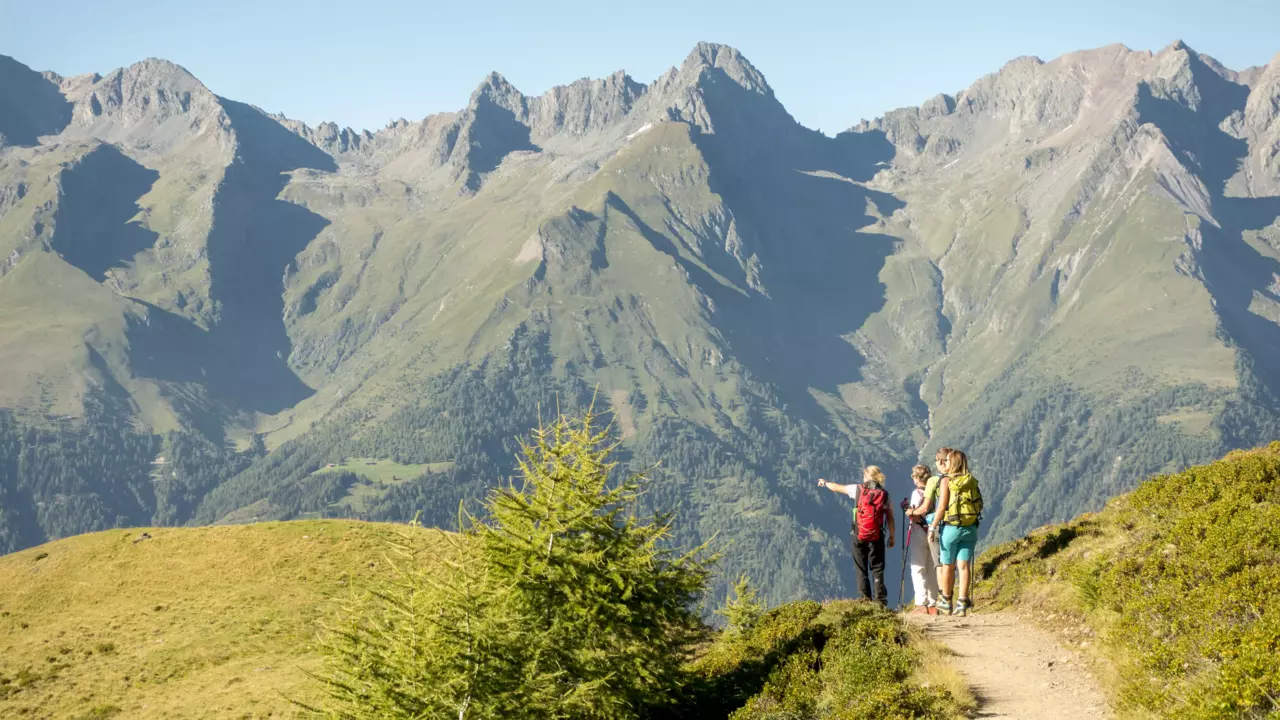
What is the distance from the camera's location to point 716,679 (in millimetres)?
26719

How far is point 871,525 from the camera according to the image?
2894cm

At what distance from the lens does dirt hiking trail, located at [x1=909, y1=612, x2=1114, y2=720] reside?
Answer: 63.2 feet

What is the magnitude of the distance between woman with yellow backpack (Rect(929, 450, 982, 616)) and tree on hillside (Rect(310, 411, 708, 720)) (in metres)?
7.03

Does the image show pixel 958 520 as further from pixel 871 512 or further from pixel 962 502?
pixel 871 512

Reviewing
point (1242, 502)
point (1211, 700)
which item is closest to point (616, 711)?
point (1211, 700)

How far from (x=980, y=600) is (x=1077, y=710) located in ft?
39.8

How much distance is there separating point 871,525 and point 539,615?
35.8 ft

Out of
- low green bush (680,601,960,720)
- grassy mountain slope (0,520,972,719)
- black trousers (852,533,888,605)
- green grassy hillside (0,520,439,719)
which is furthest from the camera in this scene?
green grassy hillside (0,520,439,719)

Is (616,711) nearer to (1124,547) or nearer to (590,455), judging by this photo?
(590,455)

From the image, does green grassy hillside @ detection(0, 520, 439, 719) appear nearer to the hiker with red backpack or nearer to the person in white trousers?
the hiker with red backpack

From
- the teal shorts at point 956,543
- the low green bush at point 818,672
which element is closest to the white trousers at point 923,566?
the teal shorts at point 956,543

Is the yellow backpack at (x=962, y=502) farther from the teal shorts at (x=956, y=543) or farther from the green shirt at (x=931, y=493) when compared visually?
the green shirt at (x=931, y=493)

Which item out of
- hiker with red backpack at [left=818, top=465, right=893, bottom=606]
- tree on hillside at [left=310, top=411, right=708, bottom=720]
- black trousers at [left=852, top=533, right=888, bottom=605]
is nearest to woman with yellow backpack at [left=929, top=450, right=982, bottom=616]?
hiker with red backpack at [left=818, top=465, right=893, bottom=606]

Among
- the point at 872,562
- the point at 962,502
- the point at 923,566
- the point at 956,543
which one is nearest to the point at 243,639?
the point at 872,562
